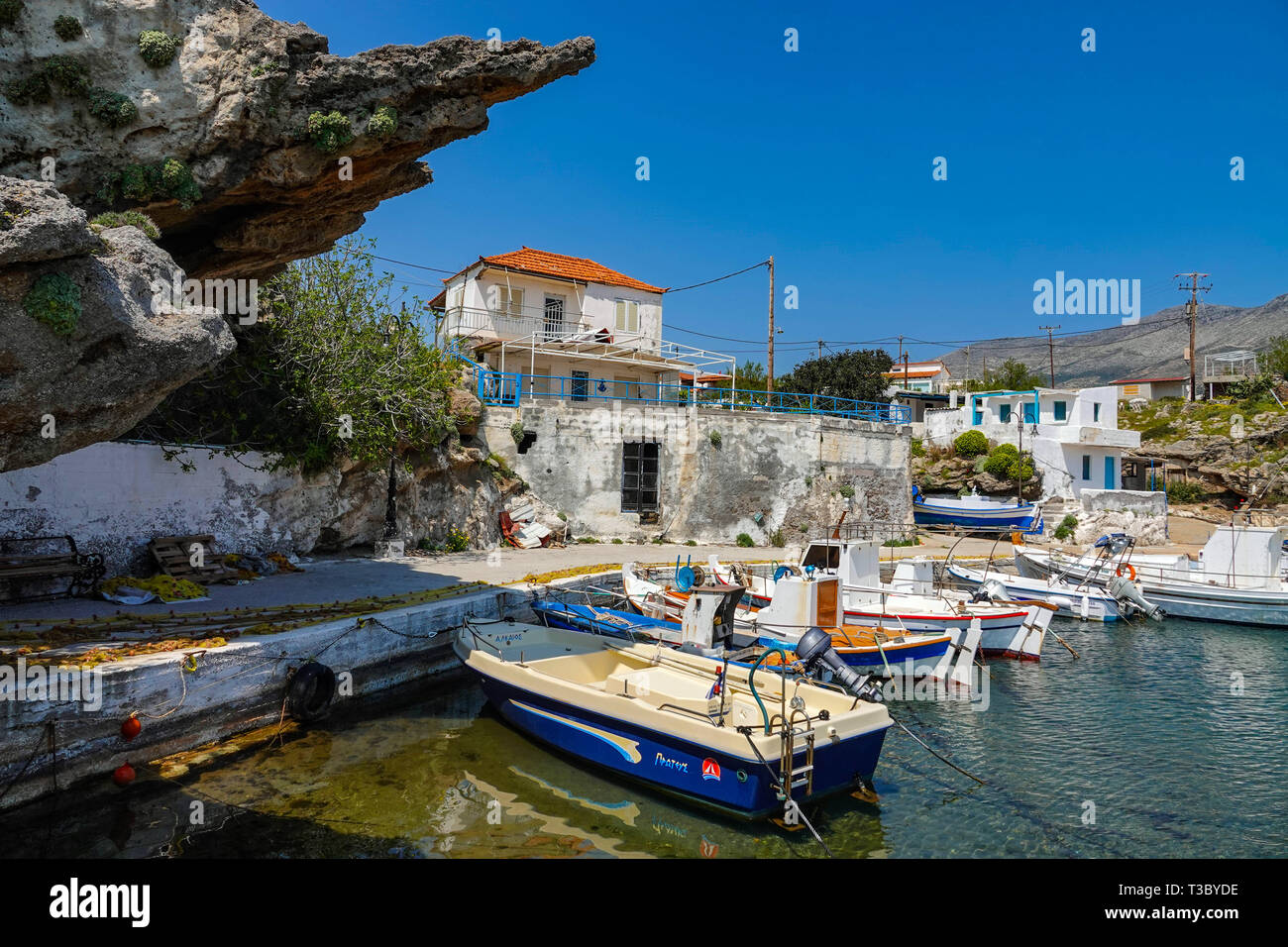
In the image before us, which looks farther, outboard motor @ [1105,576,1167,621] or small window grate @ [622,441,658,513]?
small window grate @ [622,441,658,513]

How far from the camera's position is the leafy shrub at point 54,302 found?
6.71 m

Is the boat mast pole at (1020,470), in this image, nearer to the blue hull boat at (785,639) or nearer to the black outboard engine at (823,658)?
the blue hull boat at (785,639)

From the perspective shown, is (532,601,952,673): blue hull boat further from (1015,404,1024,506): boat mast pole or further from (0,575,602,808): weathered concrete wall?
(1015,404,1024,506): boat mast pole

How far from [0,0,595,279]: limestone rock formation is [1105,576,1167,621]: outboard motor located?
1904 centimetres

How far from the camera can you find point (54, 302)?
6754 mm

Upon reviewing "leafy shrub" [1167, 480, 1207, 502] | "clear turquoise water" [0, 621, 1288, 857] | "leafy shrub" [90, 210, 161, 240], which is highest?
"leafy shrub" [90, 210, 161, 240]

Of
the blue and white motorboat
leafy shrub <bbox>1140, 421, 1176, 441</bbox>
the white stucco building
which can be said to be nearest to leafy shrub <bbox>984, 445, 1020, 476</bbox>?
the white stucco building

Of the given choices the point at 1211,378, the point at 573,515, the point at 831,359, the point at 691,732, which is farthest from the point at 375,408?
the point at 1211,378

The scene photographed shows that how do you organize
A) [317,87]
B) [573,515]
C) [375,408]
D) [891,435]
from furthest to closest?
[891,435], [573,515], [375,408], [317,87]

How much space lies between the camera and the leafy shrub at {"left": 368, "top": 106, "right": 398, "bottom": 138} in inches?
427

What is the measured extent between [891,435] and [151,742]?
26108 millimetres

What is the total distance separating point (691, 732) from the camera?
809 centimetres

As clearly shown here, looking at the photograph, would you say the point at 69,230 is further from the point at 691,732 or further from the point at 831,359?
the point at 831,359

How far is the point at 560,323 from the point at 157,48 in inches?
839
